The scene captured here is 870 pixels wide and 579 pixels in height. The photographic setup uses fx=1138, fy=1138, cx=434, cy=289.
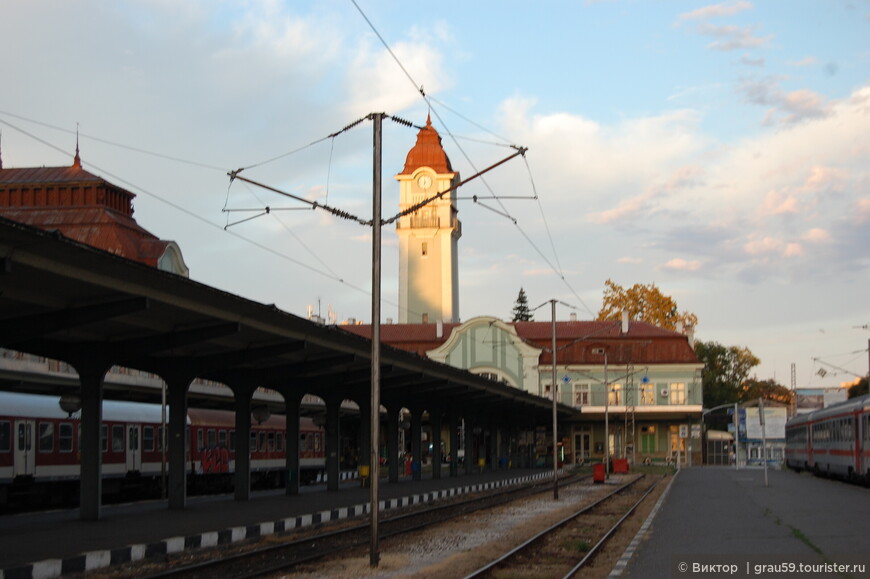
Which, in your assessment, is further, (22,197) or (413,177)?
(413,177)

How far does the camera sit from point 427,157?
357 feet

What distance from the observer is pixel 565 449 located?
8694 centimetres

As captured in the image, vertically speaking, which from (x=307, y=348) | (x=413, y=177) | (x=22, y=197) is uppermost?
(x=413, y=177)

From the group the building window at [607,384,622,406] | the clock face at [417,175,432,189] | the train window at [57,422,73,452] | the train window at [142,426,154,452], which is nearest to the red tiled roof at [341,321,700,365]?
the building window at [607,384,622,406]

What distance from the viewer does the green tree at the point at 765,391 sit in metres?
132

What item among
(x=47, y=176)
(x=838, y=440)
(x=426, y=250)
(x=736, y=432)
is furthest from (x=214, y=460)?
(x=426, y=250)

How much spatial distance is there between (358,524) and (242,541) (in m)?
4.10

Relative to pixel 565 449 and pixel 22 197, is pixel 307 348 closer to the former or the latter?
pixel 22 197

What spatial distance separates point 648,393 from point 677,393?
6.99 ft

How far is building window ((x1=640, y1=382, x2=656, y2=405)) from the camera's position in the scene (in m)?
85.1

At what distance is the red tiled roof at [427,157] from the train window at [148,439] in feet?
241

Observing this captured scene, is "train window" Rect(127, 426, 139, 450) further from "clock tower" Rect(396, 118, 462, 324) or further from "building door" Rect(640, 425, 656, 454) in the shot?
"clock tower" Rect(396, 118, 462, 324)

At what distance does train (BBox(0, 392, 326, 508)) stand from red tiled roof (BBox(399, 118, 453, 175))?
62.7m

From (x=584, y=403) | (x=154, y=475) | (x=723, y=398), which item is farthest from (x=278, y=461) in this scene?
(x=723, y=398)
